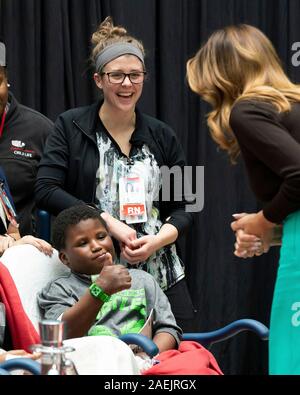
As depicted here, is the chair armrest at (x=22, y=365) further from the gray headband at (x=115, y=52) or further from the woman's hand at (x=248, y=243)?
the gray headband at (x=115, y=52)

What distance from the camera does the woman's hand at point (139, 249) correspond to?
343 cm

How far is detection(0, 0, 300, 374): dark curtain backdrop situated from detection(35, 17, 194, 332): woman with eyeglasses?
0.79 metres

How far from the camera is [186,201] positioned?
3.79m

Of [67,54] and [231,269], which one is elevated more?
[67,54]

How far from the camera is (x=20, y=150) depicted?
3775 millimetres

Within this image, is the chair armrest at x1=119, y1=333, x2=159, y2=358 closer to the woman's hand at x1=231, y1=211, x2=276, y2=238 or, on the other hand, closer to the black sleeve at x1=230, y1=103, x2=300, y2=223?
the woman's hand at x1=231, y1=211, x2=276, y2=238

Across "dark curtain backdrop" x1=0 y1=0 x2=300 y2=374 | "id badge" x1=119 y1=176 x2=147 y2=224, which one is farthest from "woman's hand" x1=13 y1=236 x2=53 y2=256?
"dark curtain backdrop" x1=0 y1=0 x2=300 y2=374

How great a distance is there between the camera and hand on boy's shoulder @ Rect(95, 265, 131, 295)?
2.83m

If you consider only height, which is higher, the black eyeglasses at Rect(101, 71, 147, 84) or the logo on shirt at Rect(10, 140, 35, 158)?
the black eyeglasses at Rect(101, 71, 147, 84)

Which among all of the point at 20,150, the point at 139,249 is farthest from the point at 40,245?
the point at 20,150

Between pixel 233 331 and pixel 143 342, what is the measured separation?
Answer: 0.50 meters

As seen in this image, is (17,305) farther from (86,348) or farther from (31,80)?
(31,80)
